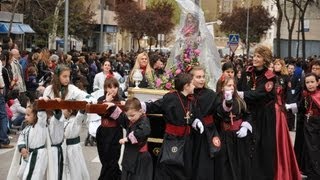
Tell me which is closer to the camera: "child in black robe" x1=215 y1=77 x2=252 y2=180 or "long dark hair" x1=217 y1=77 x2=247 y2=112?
"child in black robe" x1=215 y1=77 x2=252 y2=180

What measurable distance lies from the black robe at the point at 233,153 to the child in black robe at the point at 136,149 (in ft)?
3.02

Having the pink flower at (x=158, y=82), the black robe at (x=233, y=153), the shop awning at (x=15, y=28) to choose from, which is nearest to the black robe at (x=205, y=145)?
the black robe at (x=233, y=153)

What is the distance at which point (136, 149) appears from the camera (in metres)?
7.15

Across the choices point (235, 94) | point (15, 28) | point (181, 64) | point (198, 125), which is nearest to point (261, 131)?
point (235, 94)

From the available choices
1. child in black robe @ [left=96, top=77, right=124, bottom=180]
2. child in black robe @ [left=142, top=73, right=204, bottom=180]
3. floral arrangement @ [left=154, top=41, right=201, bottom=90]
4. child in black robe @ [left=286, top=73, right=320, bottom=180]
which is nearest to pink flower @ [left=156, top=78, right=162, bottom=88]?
floral arrangement @ [left=154, top=41, right=201, bottom=90]

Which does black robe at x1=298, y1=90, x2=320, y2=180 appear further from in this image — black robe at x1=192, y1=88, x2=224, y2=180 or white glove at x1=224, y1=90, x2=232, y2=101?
black robe at x1=192, y1=88, x2=224, y2=180

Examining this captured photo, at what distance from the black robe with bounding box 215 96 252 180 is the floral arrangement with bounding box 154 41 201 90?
993mm

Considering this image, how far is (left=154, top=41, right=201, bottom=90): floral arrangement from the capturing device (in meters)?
8.53

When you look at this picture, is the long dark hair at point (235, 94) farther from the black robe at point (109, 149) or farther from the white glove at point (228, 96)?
the black robe at point (109, 149)

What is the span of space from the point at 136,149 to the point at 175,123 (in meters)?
0.53

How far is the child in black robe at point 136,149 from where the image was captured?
7.08 metres

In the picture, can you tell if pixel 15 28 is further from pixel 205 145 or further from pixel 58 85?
pixel 205 145

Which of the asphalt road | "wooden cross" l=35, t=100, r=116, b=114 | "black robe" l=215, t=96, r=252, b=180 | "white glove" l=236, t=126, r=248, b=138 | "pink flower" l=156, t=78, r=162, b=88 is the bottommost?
the asphalt road

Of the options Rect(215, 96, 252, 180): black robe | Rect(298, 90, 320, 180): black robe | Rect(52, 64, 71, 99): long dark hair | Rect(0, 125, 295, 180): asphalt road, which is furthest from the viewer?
Rect(0, 125, 295, 180): asphalt road
